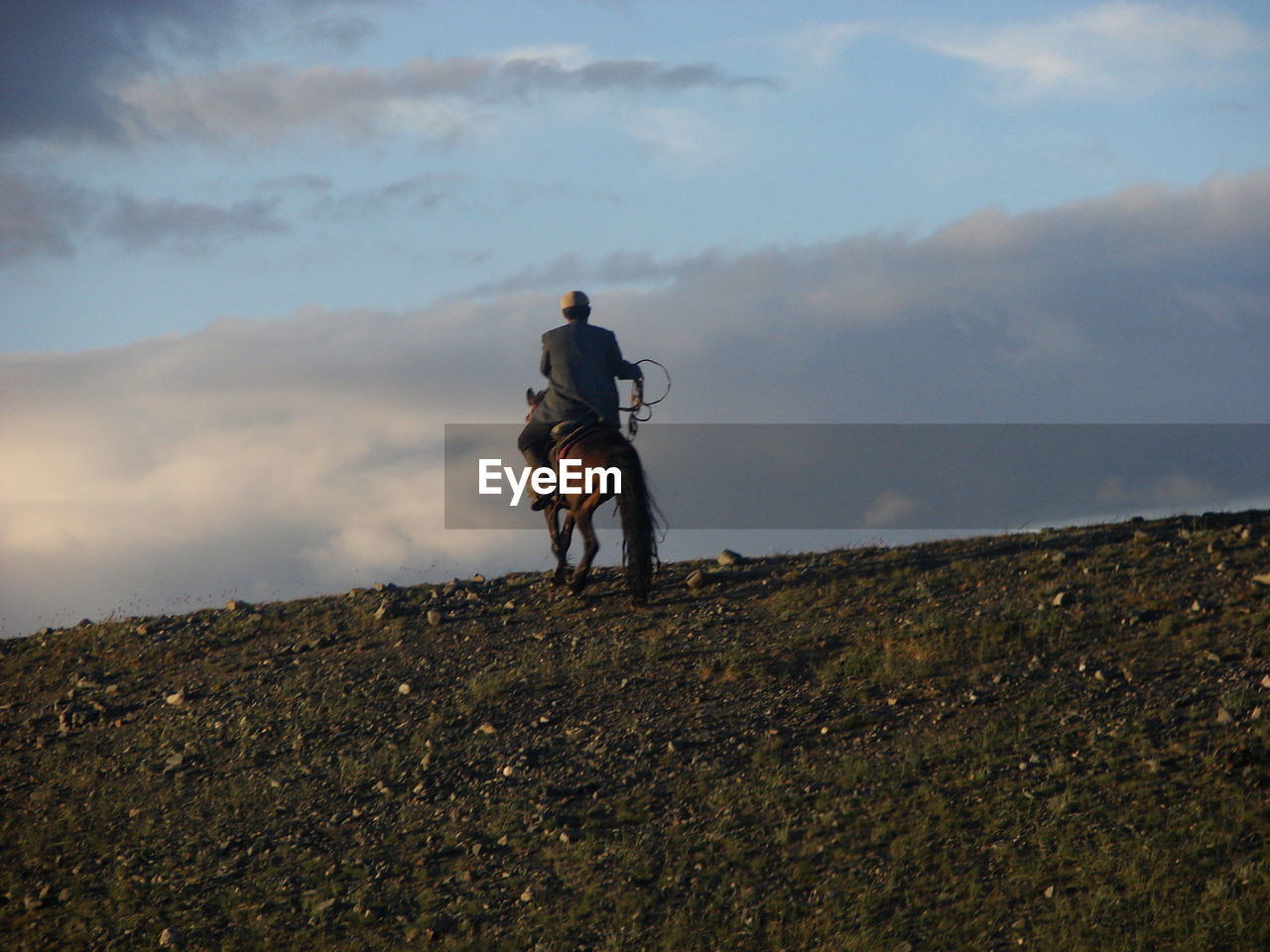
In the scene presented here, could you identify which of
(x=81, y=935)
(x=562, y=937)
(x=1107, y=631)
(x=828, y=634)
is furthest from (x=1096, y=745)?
(x=81, y=935)

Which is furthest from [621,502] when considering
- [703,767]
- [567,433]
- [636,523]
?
[703,767]

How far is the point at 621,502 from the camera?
45.0ft

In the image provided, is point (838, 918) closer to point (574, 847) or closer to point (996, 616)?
point (574, 847)

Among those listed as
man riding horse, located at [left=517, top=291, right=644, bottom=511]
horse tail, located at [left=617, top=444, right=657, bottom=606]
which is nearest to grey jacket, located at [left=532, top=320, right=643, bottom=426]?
man riding horse, located at [left=517, top=291, right=644, bottom=511]

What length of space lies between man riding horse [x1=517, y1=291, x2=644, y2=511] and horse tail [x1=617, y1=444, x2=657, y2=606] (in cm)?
86

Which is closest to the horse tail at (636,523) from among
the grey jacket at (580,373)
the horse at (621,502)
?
the horse at (621,502)

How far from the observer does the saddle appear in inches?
555

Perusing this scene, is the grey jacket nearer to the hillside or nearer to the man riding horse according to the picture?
the man riding horse

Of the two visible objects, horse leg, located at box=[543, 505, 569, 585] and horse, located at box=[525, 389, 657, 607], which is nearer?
horse, located at box=[525, 389, 657, 607]

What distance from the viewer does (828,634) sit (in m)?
12.8

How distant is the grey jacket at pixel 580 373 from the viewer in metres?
14.4

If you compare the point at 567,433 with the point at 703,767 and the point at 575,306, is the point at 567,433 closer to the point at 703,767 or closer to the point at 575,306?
the point at 575,306

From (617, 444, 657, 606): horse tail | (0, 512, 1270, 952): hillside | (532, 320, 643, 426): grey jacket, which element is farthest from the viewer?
(532, 320, 643, 426): grey jacket

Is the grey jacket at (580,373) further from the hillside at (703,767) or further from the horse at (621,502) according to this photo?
the hillside at (703,767)
